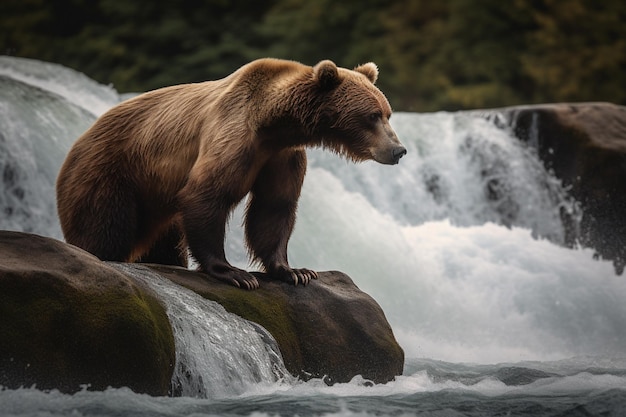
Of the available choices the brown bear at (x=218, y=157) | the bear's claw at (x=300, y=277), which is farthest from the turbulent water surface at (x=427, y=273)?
the brown bear at (x=218, y=157)

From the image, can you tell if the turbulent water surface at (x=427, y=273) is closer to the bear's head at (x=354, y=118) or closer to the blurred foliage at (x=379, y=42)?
the bear's head at (x=354, y=118)

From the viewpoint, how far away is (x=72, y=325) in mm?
4480

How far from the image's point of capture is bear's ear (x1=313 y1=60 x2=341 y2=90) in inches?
228

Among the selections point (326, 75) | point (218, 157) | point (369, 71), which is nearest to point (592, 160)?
point (369, 71)

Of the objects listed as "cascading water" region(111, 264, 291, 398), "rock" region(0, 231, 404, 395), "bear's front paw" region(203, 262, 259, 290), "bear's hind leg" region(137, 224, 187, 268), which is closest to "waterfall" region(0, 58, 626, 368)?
"bear's hind leg" region(137, 224, 187, 268)

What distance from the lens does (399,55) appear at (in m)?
23.2

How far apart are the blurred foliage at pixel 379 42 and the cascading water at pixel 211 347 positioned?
55.6 ft

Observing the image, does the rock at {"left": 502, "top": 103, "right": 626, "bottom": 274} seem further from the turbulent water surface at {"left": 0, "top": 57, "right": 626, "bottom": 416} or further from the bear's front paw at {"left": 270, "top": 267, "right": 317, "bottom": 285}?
the bear's front paw at {"left": 270, "top": 267, "right": 317, "bottom": 285}

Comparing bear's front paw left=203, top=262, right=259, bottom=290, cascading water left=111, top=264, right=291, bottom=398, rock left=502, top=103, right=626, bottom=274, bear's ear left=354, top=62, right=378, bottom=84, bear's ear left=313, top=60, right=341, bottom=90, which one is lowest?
cascading water left=111, top=264, right=291, bottom=398

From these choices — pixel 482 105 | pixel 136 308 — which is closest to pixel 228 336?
pixel 136 308

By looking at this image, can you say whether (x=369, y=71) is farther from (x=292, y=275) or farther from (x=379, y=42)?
(x=379, y=42)

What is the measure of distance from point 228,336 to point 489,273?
17.7ft

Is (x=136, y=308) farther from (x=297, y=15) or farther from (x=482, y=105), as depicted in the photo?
(x=297, y=15)

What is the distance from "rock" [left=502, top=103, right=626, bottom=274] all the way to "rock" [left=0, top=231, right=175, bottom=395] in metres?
7.64
